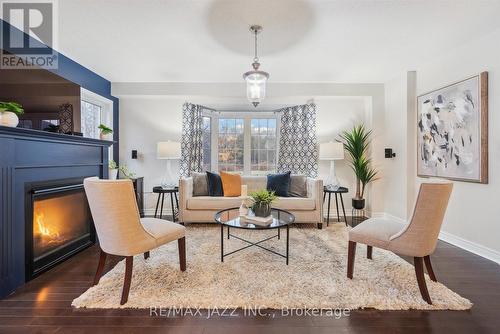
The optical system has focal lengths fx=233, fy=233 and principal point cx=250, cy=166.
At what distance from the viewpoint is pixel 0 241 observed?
6.03ft

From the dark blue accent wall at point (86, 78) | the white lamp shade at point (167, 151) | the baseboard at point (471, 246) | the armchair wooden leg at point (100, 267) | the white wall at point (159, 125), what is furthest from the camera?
the white wall at point (159, 125)

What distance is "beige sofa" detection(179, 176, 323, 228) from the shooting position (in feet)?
11.8

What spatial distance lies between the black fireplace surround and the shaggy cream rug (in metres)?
0.68

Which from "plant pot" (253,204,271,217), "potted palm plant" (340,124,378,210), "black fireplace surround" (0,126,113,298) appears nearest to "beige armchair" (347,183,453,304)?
"plant pot" (253,204,271,217)

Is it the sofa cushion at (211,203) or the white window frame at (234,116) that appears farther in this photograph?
the white window frame at (234,116)

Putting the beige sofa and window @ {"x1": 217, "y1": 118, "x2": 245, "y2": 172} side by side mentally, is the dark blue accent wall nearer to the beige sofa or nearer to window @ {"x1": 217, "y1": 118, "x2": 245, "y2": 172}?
the beige sofa

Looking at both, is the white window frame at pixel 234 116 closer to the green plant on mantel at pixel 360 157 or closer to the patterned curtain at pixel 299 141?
the patterned curtain at pixel 299 141

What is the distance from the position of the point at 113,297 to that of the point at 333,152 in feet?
11.7

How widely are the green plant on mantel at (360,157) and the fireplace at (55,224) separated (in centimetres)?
405

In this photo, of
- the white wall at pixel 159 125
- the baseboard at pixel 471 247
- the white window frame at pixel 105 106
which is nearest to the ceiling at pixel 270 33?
the white window frame at pixel 105 106

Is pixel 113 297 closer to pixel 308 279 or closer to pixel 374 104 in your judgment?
pixel 308 279

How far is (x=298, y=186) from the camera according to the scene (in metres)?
4.02

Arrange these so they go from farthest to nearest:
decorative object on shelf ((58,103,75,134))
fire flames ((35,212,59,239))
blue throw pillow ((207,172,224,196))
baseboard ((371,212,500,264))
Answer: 1. blue throw pillow ((207,172,224,196))
2. decorative object on shelf ((58,103,75,134))
3. baseboard ((371,212,500,264))
4. fire flames ((35,212,59,239))

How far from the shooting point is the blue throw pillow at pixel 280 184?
388 cm
